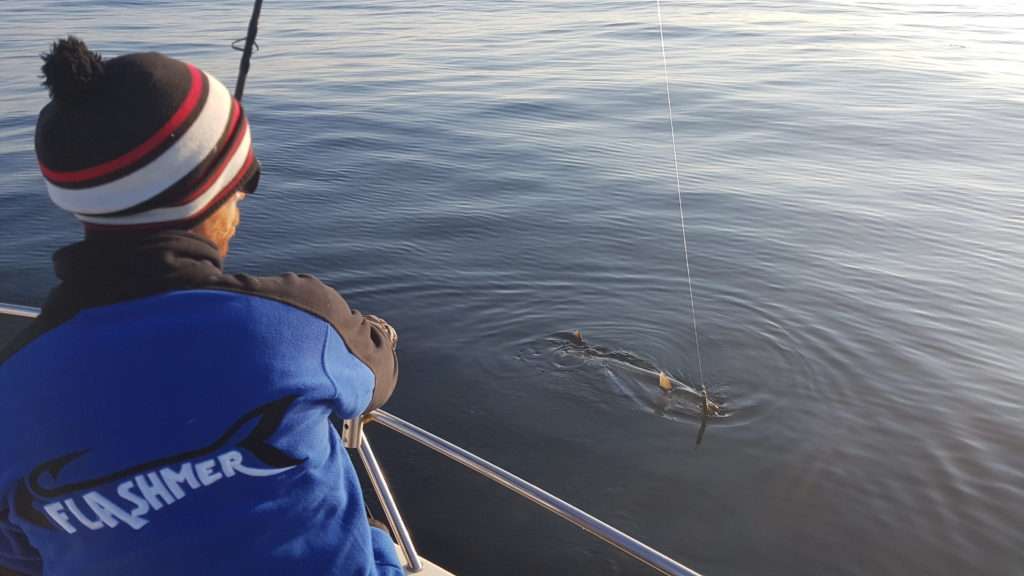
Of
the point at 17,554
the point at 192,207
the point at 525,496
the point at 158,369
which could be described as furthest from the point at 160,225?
the point at 525,496

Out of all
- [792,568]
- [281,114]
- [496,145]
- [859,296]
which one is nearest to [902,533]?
[792,568]

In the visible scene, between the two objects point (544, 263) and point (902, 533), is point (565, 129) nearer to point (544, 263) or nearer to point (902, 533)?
point (544, 263)

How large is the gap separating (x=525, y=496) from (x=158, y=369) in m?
1.52

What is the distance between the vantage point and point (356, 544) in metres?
1.49

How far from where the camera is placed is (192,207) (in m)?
1.37

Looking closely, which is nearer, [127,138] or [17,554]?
[127,138]

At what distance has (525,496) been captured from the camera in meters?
2.51

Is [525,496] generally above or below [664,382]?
above

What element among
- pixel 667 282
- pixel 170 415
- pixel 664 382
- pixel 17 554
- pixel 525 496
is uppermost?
pixel 170 415

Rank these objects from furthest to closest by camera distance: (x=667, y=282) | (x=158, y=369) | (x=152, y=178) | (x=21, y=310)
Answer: (x=667, y=282), (x=21, y=310), (x=152, y=178), (x=158, y=369)

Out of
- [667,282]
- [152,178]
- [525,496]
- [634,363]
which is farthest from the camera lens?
[667,282]

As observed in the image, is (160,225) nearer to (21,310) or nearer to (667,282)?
(21,310)

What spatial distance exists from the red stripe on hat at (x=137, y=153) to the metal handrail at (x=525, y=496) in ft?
4.68

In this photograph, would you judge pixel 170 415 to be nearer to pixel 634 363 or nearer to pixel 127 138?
pixel 127 138
